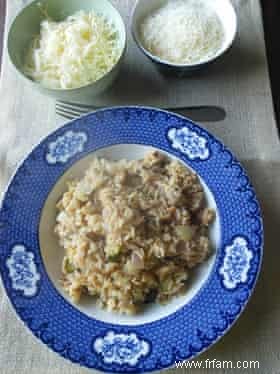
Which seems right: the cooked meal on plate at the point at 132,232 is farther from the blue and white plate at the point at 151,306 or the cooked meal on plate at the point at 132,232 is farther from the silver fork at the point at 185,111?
the silver fork at the point at 185,111

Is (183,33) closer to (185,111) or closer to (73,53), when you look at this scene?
(185,111)

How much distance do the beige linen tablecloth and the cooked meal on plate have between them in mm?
292

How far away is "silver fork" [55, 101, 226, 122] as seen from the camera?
223 cm

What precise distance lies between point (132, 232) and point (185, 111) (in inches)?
28.4

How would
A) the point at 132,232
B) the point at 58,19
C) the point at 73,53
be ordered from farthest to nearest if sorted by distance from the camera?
the point at 58,19 → the point at 73,53 → the point at 132,232

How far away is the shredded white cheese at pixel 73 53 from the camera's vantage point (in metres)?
2.15

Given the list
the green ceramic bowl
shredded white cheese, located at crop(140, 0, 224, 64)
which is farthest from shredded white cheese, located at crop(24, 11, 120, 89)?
shredded white cheese, located at crop(140, 0, 224, 64)

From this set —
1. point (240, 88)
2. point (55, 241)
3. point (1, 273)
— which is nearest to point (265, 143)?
point (240, 88)

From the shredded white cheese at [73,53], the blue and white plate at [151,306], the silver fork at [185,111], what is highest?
the shredded white cheese at [73,53]

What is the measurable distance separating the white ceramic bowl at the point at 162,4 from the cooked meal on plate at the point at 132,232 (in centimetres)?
50

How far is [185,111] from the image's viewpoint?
2230 millimetres

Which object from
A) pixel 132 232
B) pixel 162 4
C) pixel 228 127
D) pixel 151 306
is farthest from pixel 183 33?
pixel 151 306

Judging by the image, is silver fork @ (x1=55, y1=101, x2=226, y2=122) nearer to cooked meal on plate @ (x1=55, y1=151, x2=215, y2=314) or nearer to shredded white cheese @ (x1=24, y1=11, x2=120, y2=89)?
shredded white cheese @ (x1=24, y1=11, x2=120, y2=89)

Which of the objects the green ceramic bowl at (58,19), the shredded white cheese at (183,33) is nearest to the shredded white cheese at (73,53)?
the green ceramic bowl at (58,19)
